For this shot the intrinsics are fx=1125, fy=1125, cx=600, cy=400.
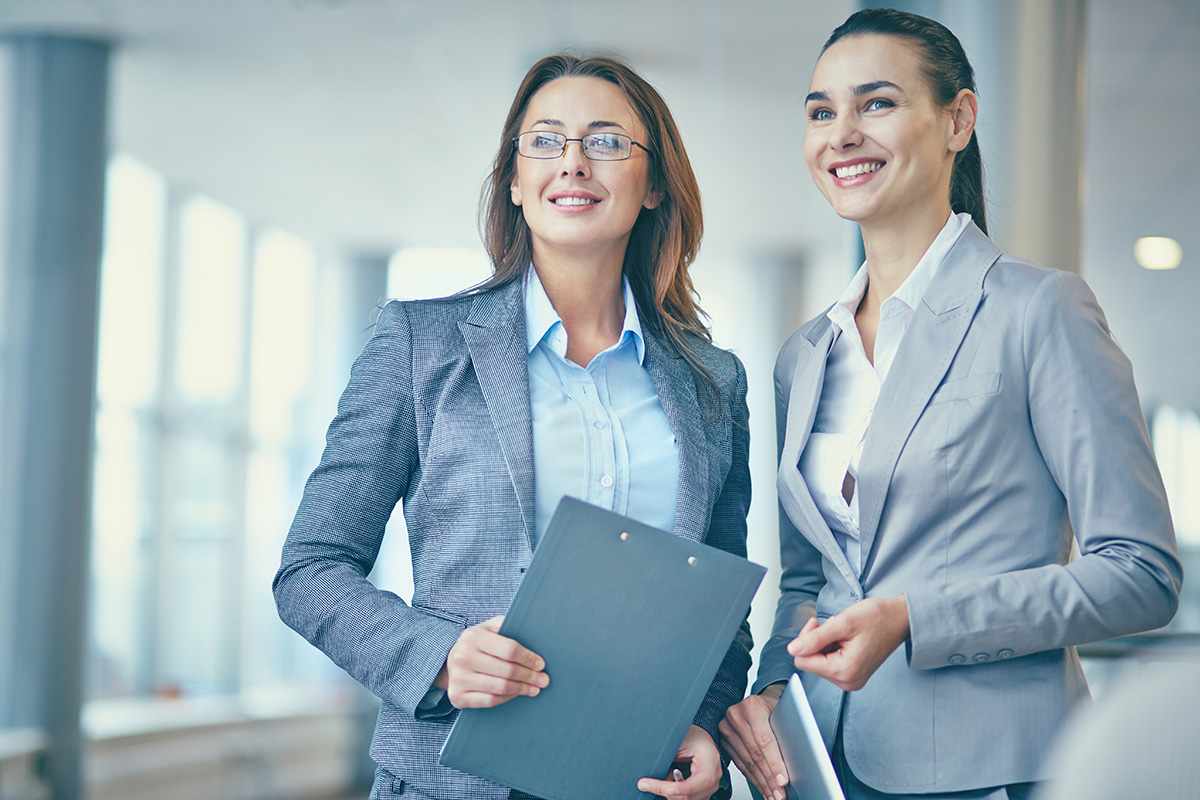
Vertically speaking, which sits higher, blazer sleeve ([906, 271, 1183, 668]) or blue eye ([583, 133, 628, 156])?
blue eye ([583, 133, 628, 156])

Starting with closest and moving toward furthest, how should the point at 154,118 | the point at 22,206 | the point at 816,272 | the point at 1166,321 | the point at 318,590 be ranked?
the point at 318,590
the point at 22,206
the point at 154,118
the point at 1166,321
the point at 816,272

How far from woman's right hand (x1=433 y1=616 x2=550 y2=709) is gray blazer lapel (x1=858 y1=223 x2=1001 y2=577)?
467 mm

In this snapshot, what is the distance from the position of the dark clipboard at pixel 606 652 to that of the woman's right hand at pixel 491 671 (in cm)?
2

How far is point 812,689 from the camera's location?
1.57 metres

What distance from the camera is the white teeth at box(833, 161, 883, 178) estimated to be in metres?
1.57

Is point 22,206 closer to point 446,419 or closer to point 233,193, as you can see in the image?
point 233,193

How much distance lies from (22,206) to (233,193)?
3357 millimetres

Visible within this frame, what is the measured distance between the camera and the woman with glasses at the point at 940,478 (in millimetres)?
1311

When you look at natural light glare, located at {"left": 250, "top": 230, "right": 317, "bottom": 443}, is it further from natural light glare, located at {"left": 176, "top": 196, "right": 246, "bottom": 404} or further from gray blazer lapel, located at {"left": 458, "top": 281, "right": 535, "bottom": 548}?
gray blazer lapel, located at {"left": 458, "top": 281, "right": 535, "bottom": 548}

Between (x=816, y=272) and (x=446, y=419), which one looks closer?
(x=446, y=419)

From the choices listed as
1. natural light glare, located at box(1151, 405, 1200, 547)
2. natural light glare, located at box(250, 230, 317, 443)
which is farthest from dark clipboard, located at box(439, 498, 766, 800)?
natural light glare, located at box(250, 230, 317, 443)

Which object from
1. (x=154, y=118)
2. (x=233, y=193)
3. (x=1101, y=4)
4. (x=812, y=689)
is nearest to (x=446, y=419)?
(x=812, y=689)

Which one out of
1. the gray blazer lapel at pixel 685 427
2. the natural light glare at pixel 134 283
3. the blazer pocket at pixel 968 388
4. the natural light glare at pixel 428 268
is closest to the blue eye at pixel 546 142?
the gray blazer lapel at pixel 685 427

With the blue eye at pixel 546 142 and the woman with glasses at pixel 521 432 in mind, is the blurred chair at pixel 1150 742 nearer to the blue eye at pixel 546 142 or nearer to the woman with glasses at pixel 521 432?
the woman with glasses at pixel 521 432
